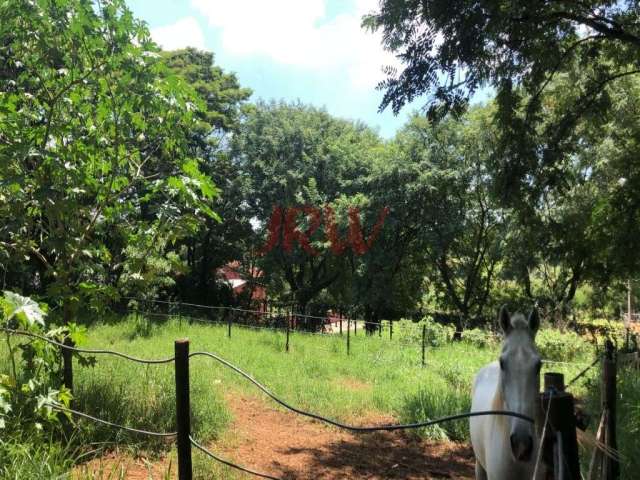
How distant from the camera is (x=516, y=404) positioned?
2.61 metres

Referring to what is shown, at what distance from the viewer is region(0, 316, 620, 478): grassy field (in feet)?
19.3

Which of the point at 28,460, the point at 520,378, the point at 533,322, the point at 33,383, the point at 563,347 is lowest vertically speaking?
the point at 563,347

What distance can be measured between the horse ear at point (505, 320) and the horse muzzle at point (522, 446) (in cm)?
71

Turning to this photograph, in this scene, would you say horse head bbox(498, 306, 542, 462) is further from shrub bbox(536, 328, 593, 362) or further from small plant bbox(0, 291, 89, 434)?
shrub bbox(536, 328, 593, 362)

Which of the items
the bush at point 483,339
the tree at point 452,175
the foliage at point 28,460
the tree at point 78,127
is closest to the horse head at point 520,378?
the foliage at point 28,460

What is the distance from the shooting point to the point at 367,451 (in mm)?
6734

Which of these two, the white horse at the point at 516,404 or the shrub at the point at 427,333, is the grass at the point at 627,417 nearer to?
the white horse at the point at 516,404

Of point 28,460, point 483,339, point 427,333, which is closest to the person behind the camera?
point 28,460

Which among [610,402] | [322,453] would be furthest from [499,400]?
[322,453]

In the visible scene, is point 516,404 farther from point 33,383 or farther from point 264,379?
point 264,379

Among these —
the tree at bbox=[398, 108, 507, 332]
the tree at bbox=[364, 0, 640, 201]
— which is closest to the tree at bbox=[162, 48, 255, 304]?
the tree at bbox=[398, 108, 507, 332]

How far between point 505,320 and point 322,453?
13.9 feet

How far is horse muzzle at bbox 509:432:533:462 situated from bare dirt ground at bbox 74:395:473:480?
3.64 metres

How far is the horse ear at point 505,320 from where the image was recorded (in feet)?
9.96
